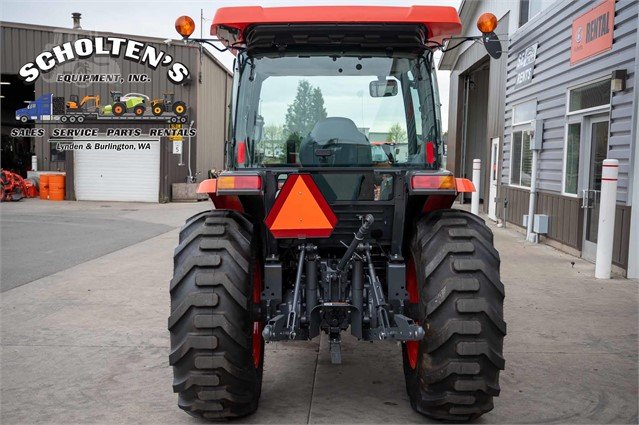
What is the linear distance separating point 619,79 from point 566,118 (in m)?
2.45

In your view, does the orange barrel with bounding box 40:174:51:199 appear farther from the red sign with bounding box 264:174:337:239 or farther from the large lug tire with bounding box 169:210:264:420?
the red sign with bounding box 264:174:337:239

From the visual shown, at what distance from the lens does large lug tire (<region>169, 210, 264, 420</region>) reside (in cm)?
346

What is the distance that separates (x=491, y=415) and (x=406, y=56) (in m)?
2.34

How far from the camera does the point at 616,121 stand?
8906 mm

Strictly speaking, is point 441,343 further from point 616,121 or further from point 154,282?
point 616,121

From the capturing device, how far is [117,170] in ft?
77.0

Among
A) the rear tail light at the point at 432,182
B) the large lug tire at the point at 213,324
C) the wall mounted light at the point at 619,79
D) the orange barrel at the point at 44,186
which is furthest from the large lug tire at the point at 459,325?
the orange barrel at the point at 44,186

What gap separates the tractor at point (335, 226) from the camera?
11.5ft

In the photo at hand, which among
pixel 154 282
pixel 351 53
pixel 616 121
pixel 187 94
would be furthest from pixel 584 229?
pixel 187 94

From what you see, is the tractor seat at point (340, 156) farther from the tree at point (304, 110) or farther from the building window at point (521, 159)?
the building window at point (521, 159)

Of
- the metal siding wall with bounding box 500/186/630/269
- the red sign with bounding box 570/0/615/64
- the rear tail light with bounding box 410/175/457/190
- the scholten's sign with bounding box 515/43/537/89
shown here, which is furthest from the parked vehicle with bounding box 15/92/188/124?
the rear tail light with bounding box 410/175/457/190

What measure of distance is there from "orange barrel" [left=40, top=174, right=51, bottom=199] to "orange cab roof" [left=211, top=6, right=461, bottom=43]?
21.8 m

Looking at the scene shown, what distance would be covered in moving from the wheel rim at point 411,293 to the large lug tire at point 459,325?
0.39 m

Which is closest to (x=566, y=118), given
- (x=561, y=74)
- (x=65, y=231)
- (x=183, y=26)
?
(x=561, y=74)
